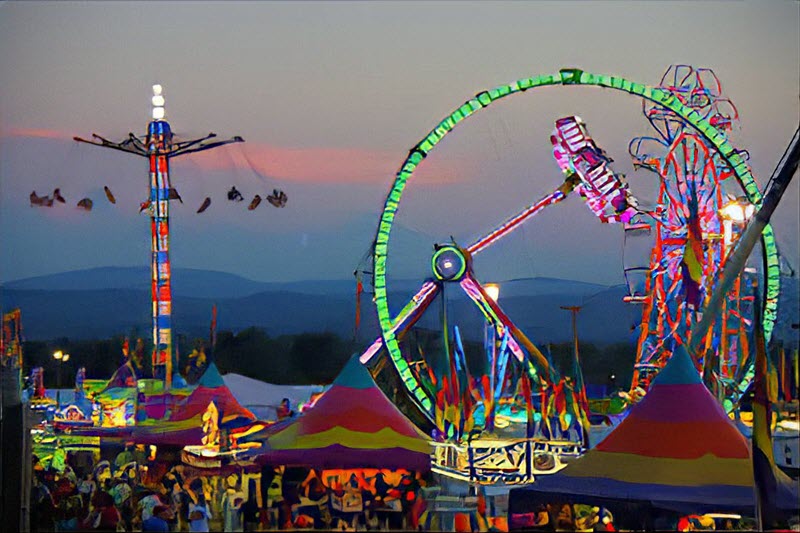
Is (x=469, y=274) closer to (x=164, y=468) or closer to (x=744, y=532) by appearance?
(x=164, y=468)

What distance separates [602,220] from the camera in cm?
1809

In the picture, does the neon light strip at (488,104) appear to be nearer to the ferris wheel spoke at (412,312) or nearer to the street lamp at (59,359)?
the ferris wheel spoke at (412,312)

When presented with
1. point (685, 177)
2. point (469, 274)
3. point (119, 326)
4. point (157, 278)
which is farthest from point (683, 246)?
point (119, 326)

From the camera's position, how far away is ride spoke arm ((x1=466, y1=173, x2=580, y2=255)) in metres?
18.3

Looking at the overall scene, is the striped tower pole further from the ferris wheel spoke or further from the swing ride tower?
the ferris wheel spoke

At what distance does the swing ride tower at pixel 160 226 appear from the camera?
20.6 m

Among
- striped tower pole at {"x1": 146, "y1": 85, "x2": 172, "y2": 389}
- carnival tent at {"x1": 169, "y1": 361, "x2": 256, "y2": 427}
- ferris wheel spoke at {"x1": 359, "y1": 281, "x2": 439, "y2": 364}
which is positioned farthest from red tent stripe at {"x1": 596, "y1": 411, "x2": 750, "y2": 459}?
striped tower pole at {"x1": 146, "y1": 85, "x2": 172, "y2": 389}

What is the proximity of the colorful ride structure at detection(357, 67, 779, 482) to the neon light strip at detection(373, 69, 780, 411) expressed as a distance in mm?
13

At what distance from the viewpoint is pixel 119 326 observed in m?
25.7

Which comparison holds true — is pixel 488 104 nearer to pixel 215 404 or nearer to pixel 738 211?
pixel 738 211

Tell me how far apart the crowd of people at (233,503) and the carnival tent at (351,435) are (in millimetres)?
140

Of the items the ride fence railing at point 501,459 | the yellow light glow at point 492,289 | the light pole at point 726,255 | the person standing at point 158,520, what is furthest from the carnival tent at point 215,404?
the light pole at point 726,255

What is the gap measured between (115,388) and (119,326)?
511cm

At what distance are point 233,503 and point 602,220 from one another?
6.59 metres
